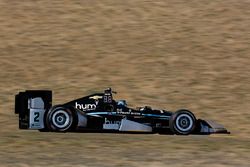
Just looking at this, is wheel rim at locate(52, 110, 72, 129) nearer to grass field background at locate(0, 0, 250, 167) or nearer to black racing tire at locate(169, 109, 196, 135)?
grass field background at locate(0, 0, 250, 167)

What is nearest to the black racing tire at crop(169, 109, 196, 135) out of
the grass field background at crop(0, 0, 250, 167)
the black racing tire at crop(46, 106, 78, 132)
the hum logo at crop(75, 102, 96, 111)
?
the grass field background at crop(0, 0, 250, 167)

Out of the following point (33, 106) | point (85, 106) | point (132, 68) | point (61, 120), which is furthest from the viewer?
point (132, 68)

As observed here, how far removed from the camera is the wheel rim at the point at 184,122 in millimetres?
15781

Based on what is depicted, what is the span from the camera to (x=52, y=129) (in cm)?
1559

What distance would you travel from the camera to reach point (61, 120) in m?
15.6

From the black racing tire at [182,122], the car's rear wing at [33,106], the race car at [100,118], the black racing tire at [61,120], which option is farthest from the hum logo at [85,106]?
the black racing tire at [182,122]

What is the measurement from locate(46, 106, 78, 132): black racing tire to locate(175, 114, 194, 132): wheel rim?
2200 millimetres

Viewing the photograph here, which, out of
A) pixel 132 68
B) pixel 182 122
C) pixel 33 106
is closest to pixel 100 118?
pixel 33 106

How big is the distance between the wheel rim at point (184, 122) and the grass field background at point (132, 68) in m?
0.42

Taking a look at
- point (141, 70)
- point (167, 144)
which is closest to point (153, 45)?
point (141, 70)

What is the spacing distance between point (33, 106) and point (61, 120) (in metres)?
0.71

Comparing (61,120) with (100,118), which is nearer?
(61,120)

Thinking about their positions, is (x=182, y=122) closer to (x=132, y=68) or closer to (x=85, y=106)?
(x=85, y=106)

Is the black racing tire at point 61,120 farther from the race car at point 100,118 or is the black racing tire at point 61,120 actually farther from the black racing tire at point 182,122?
the black racing tire at point 182,122
